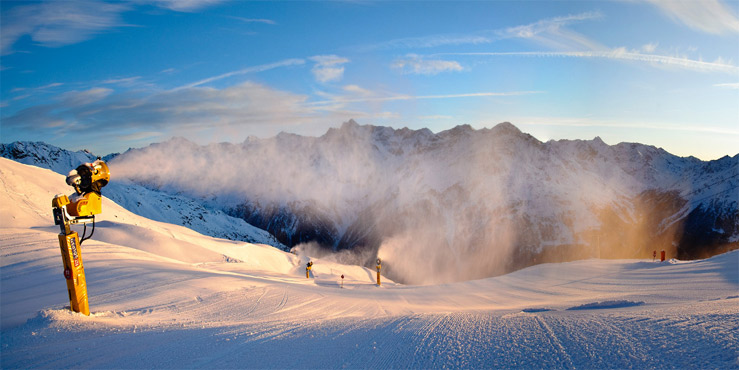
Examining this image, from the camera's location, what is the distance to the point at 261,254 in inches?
1665

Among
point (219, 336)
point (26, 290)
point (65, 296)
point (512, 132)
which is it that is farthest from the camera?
point (512, 132)

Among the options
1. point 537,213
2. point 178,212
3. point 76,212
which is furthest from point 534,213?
point 76,212

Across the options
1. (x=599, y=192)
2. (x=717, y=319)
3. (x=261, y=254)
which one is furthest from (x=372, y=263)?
(x=717, y=319)

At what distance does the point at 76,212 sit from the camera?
713 cm

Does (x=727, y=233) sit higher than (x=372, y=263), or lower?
higher

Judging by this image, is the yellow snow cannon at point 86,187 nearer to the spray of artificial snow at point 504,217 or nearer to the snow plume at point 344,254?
the spray of artificial snow at point 504,217

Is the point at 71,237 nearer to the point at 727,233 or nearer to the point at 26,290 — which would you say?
the point at 26,290

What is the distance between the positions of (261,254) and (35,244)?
25915mm

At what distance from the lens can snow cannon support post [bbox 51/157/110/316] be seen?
7.03 meters

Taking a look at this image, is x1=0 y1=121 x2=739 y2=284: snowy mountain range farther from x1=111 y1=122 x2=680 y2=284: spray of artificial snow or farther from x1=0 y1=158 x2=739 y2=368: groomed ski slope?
x1=0 y1=158 x2=739 y2=368: groomed ski slope

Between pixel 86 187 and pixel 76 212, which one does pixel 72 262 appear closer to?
pixel 76 212

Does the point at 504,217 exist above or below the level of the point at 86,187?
below

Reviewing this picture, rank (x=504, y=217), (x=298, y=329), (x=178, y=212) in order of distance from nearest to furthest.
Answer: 1. (x=298, y=329)
2. (x=178, y=212)
3. (x=504, y=217)

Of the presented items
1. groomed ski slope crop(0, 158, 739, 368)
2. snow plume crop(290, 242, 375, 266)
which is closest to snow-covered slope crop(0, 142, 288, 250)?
snow plume crop(290, 242, 375, 266)
